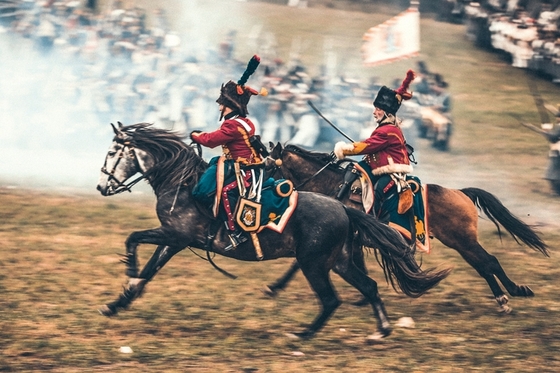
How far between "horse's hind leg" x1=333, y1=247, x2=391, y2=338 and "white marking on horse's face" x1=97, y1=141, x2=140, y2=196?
7.40 ft

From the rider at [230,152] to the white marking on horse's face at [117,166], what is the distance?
2.50 feet

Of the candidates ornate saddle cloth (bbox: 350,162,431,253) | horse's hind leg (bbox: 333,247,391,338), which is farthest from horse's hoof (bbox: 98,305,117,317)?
ornate saddle cloth (bbox: 350,162,431,253)

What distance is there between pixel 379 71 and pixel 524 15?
4.44m

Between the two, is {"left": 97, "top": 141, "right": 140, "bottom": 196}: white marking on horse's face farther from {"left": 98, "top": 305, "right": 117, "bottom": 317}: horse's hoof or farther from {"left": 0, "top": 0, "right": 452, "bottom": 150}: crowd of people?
{"left": 0, "top": 0, "right": 452, "bottom": 150}: crowd of people

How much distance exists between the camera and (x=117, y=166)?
368 inches

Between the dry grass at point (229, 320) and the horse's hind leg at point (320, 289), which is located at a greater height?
the horse's hind leg at point (320, 289)

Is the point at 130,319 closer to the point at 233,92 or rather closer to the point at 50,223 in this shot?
the point at 233,92

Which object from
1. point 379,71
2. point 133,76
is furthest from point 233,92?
point 379,71

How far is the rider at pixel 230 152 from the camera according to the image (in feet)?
29.2

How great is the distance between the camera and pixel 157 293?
10.4 meters

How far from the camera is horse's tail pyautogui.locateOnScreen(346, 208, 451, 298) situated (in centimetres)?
891

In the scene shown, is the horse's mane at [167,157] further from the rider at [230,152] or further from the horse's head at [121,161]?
the rider at [230,152]

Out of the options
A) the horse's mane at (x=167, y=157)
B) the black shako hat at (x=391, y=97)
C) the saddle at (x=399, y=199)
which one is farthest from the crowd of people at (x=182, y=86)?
the horse's mane at (x=167, y=157)

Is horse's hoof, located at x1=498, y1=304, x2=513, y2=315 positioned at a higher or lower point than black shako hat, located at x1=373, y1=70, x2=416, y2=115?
lower
